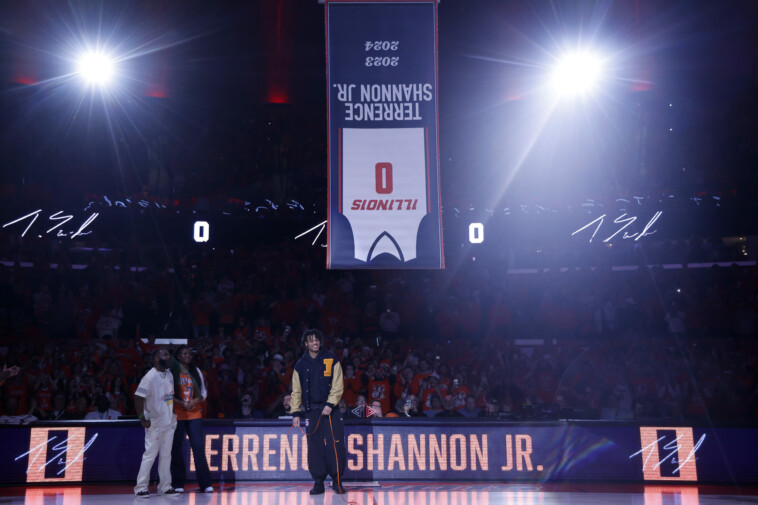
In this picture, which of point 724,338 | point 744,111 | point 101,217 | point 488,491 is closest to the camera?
point 488,491

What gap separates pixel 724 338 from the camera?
1579 cm

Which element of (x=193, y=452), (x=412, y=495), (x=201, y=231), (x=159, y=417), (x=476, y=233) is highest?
(x=201, y=231)

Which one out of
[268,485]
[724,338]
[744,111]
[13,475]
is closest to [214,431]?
[268,485]

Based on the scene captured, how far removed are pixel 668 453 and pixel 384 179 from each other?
5.20 metres

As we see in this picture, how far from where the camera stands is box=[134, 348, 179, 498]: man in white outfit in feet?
26.8

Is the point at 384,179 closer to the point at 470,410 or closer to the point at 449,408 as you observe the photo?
the point at 449,408

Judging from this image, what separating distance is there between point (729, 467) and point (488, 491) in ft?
11.0

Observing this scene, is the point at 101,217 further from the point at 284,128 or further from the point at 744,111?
the point at 744,111

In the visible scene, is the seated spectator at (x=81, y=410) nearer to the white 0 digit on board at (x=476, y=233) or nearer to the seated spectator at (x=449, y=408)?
the seated spectator at (x=449, y=408)

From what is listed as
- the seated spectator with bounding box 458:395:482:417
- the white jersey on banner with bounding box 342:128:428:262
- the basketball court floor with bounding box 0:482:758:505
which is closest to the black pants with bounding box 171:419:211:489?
the basketball court floor with bounding box 0:482:758:505

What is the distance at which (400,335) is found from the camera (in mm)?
16359

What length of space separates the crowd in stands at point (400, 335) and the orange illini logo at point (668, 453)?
1.25 meters

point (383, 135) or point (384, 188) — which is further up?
point (383, 135)

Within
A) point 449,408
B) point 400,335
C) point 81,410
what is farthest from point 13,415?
point 400,335
